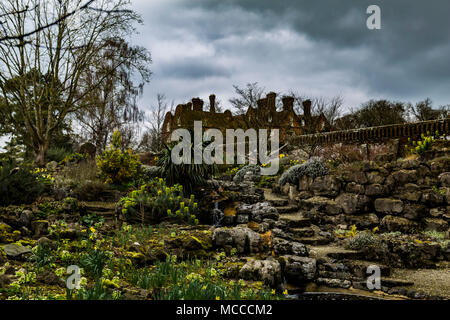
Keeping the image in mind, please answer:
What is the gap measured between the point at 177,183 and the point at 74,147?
52.4 ft

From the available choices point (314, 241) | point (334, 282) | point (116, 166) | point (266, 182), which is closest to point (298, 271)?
point (334, 282)

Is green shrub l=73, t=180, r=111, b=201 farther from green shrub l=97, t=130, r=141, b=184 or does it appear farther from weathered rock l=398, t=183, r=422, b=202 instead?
weathered rock l=398, t=183, r=422, b=202

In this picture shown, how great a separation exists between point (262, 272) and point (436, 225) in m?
5.62

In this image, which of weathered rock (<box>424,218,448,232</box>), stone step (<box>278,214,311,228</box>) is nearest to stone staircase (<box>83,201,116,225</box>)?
stone step (<box>278,214,311,228</box>)

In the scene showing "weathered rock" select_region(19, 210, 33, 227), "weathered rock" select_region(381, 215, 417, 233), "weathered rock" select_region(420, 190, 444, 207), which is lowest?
"weathered rock" select_region(381, 215, 417, 233)

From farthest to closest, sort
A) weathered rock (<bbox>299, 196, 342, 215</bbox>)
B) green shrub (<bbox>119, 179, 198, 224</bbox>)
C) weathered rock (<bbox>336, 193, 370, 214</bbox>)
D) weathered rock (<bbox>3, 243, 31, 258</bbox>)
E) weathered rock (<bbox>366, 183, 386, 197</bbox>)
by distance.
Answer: weathered rock (<bbox>299, 196, 342, 215</bbox>)
weathered rock (<bbox>336, 193, 370, 214</bbox>)
weathered rock (<bbox>366, 183, 386, 197</bbox>)
green shrub (<bbox>119, 179, 198, 224</bbox>)
weathered rock (<bbox>3, 243, 31, 258</bbox>)

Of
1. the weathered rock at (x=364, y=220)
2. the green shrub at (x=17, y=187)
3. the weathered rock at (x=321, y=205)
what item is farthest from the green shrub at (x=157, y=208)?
the weathered rock at (x=364, y=220)

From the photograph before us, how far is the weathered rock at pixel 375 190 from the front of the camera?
8453 mm

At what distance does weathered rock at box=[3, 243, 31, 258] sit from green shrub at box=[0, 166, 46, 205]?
2.85 m

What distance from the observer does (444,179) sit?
→ 7.87 metres

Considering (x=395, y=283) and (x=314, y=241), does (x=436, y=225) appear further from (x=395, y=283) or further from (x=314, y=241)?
(x=395, y=283)

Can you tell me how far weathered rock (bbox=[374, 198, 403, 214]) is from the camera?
26.4 ft
